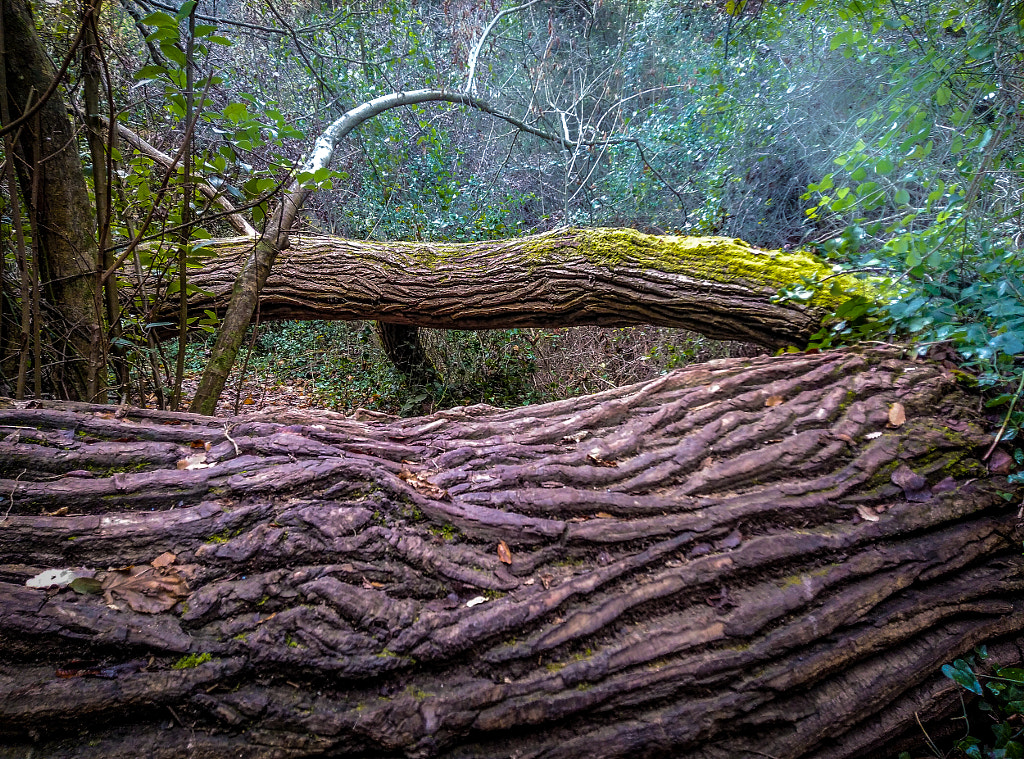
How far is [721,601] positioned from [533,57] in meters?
8.39

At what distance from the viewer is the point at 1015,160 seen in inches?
72.8

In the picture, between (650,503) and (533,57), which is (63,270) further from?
(533,57)

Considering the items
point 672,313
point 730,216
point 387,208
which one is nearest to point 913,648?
point 672,313

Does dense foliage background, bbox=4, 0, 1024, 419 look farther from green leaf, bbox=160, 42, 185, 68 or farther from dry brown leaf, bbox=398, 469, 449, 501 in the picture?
dry brown leaf, bbox=398, 469, 449, 501

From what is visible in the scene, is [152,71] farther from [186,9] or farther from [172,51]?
[186,9]

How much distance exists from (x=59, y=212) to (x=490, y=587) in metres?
1.97

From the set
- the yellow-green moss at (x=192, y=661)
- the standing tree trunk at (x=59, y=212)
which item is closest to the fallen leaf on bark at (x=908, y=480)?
the yellow-green moss at (x=192, y=661)

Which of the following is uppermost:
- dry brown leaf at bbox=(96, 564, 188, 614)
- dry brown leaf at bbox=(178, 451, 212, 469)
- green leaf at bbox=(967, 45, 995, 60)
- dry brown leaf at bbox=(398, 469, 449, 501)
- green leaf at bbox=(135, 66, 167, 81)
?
green leaf at bbox=(967, 45, 995, 60)

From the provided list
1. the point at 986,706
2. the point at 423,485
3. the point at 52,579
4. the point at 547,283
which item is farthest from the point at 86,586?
the point at 547,283

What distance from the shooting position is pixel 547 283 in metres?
3.28

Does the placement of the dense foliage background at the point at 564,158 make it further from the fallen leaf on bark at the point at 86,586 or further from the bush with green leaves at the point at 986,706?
the fallen leaf on bark at the point at 86,586

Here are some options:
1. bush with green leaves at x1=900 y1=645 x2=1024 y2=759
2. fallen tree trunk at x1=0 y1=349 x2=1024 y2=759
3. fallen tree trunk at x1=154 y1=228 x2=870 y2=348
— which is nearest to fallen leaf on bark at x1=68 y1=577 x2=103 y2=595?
fallen tree trunk at x1=0 y1=349 x2=1024 y2=759

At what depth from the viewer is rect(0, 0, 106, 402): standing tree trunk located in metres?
1.50

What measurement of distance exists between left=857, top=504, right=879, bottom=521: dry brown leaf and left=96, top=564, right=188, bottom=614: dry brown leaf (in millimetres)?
1859
